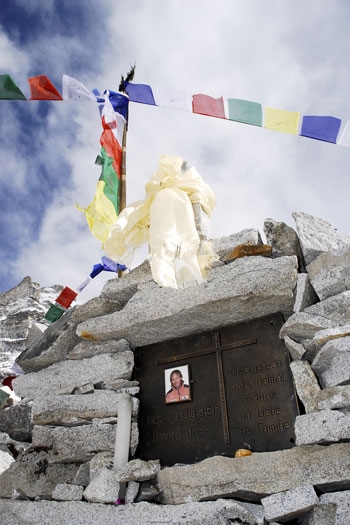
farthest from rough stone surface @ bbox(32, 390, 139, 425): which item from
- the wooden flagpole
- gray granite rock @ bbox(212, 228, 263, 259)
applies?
the wooden flagpole

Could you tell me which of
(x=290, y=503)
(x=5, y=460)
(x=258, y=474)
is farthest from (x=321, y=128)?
(x=5, y=460)

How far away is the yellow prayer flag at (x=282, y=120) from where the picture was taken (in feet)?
13.5

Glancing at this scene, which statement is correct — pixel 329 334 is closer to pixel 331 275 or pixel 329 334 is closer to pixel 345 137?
pixel 331 275

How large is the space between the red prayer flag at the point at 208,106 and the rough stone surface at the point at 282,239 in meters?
1.73

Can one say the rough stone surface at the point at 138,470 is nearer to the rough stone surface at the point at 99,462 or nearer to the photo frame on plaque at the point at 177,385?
the rough stone surface at the point at 99,462

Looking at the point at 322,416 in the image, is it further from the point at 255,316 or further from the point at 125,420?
the point at 125,420

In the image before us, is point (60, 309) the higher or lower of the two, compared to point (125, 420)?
higher

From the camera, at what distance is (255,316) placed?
314 centimetres

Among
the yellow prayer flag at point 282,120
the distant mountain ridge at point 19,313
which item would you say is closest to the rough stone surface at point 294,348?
the yellow prayer flag at point 282,120

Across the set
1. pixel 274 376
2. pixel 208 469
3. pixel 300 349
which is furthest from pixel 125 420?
pixel 300 349

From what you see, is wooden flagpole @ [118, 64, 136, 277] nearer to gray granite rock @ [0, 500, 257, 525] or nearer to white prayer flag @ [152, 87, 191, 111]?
white prayer flag @ [152, 87, 191, 111]

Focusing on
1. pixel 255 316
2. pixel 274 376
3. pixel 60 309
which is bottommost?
pixel 274 376

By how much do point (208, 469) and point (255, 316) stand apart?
3.64ft

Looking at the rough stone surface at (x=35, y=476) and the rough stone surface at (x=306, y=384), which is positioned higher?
the rough stone surface at (x=306, y=384)
